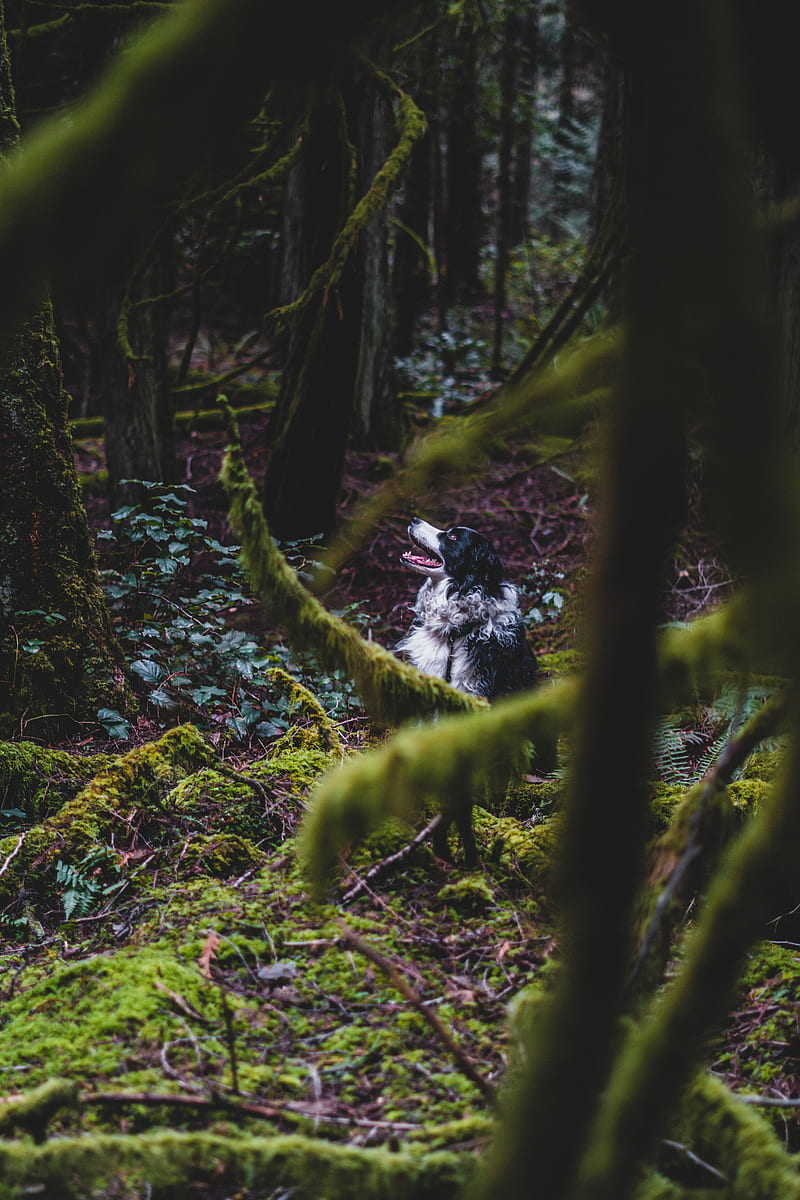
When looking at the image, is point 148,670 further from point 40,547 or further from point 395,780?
point 395,780

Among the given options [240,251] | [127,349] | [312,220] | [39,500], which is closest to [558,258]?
[240,251]

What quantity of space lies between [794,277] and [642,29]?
3835 mm

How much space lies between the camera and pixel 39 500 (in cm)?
418

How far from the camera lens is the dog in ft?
17.9

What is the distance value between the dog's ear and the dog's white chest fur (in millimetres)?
77

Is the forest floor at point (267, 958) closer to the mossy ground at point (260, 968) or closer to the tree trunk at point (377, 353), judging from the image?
the mossy ground at point (260, 968)

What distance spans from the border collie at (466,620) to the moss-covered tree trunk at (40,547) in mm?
2223

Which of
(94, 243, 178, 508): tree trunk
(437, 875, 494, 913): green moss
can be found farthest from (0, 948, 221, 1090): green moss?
(94, 243, 178, 508): tree trunk

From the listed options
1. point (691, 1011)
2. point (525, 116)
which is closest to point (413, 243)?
point (525, 116)

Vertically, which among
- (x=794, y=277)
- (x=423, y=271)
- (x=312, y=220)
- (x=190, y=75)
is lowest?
(x=190, y=75)

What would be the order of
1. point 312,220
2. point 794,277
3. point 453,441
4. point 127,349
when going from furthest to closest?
point 312,220 < point 127,349 < point 794,277 < point 453,441

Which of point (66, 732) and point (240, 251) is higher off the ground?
point (240, 251)

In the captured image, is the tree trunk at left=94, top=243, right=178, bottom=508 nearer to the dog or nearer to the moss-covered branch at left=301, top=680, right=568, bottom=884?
the dog

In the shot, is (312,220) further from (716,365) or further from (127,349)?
(716,365)
